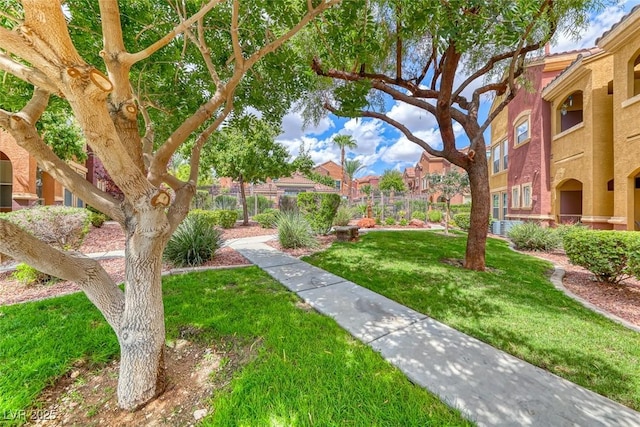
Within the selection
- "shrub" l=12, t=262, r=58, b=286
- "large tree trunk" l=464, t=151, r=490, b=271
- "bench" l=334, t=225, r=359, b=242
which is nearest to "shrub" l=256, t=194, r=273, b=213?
"bench" l=334, t=225, r=359, b=242

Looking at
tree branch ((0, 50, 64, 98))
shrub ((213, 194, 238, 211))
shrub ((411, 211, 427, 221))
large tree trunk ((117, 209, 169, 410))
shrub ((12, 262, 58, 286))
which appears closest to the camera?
tree branch ((0, 50, 64, 98))

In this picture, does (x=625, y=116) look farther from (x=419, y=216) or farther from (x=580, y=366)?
(x=419, y=216)

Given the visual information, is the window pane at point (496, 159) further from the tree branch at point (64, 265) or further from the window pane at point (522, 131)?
the tree branch at point (64, 265)

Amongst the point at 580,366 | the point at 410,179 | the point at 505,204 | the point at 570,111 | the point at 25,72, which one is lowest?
the point at 580,366

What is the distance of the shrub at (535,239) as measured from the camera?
8.82 metres

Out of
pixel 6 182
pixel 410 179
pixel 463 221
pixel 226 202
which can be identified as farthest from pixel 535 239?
pixel 410 179

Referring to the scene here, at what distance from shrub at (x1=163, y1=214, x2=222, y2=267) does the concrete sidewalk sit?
3.32m

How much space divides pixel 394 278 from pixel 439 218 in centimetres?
1561

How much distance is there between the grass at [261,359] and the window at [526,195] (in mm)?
14323

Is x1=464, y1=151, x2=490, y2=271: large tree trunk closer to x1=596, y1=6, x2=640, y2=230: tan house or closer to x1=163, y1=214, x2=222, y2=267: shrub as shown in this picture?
x1=596, y1=6, x2=640, y2=230: tan house

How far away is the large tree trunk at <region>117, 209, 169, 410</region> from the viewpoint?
78.3 inches

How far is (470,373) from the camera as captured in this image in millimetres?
2322

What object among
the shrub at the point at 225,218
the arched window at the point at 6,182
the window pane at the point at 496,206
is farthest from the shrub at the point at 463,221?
the arched window at the point at 6,182

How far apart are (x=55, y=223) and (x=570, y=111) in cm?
1870
